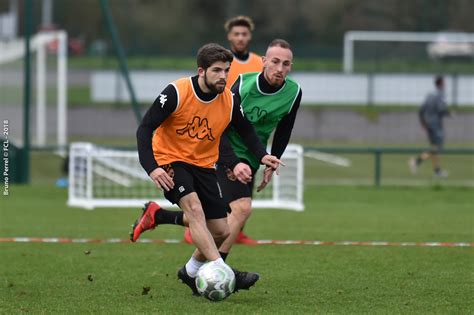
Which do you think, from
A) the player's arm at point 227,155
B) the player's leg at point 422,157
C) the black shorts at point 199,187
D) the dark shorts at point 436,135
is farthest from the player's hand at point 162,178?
the dark shorts at point 436,135

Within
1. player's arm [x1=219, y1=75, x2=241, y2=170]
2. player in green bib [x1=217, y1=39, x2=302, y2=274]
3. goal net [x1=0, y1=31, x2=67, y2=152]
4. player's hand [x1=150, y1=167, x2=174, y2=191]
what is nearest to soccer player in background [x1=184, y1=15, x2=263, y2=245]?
player in green bib [x1=217, y1=39, x2=302, y2=274]

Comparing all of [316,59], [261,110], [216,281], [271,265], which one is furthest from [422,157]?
[216,281]

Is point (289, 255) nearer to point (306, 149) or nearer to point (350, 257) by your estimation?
point (350, 257)

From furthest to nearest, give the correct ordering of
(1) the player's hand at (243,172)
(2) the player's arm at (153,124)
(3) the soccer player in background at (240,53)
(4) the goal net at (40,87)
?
(4) the goal net at (40,87)
(3) the soccer player in background at (240,53)
(1) the player's hand at (243,172)
(2) the player's arm at (153,124)

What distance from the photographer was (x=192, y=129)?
809 centimetres

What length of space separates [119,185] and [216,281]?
8791mm

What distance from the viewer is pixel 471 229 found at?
44.2 ft

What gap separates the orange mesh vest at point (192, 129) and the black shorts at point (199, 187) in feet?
0.18

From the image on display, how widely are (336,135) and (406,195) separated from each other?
1208 centimetres

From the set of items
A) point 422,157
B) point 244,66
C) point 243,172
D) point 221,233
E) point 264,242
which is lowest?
point 422,157

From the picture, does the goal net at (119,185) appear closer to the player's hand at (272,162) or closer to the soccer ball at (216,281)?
the player's hand at (272,162)

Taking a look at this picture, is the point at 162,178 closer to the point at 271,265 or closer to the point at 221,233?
the point at 221,233

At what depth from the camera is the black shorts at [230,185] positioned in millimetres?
9117

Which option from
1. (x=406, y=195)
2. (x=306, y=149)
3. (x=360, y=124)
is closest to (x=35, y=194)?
(x=306, y=149)
